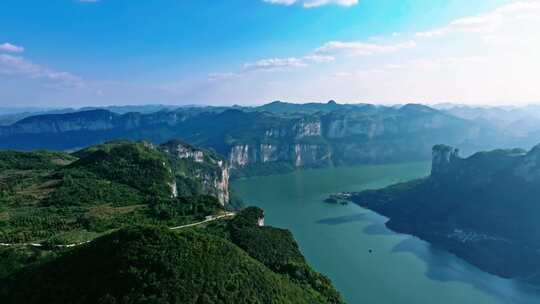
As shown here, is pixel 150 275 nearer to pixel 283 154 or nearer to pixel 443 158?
pixel 443 158

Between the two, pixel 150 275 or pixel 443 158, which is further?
pixel 443 158

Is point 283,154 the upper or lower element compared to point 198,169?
lower

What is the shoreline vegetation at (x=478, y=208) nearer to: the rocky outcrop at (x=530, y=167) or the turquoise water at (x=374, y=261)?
the rocky outcrop at (x=530, y=167)

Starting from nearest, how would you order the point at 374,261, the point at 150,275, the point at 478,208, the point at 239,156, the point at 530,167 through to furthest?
the point at 150,275 < the point at 374,261 < the point at 530,167 < the point at 478,208 < the point at 239,156

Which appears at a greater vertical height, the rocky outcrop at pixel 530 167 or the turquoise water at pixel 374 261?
the rocky outcrop at pixel 530 167

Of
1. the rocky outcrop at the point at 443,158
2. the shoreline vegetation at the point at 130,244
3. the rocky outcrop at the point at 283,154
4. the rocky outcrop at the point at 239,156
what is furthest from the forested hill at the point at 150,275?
the rocky outcrop at the point at 283,154

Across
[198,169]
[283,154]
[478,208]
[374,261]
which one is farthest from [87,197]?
[283,154]

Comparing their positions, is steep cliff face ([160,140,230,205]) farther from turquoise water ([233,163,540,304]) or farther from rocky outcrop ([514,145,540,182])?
rocky outcrop ([514,145,540,182])
